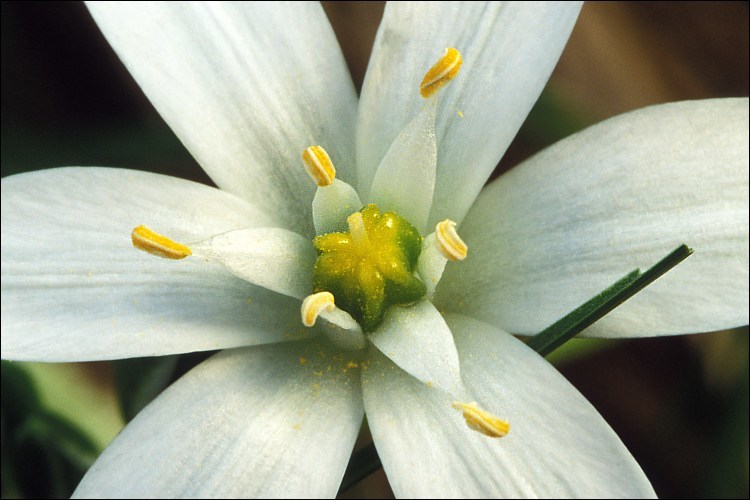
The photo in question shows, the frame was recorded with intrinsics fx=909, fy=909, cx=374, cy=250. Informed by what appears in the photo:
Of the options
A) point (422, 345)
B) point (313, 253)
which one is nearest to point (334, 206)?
point (313, 253)

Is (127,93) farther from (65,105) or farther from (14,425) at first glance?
(14,425)

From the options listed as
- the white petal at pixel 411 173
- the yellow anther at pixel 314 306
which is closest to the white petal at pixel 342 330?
the yellow anther at pixel 314 306

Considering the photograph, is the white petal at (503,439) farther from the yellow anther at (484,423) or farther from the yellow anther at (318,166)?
the yellow anther at (318,166)

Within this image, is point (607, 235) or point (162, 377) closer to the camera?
point (607, 235)

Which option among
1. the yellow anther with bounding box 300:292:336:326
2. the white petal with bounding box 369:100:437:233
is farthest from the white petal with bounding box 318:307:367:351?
the white petal with bounding box 369:100:437:233

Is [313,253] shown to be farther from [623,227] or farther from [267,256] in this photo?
[623,227]

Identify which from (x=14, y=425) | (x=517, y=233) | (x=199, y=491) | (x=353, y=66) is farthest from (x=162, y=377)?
(x=353, y=66)
